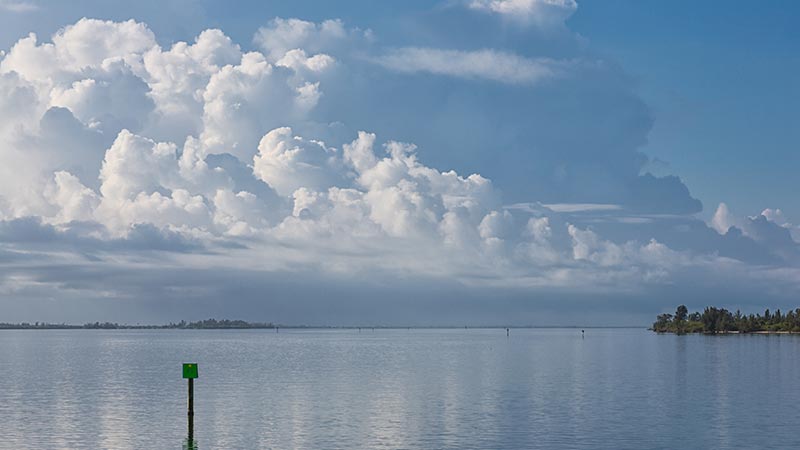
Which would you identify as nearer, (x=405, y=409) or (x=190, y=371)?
(x=190, y=371)

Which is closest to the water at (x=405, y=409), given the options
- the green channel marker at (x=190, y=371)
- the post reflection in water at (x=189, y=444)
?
the post reflection in water at (x=189, y=444)

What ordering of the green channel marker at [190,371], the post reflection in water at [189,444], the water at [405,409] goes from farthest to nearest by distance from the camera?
the green channel marker at [190,371]
the water at [405,409]
the post reflection in water at [189,444]

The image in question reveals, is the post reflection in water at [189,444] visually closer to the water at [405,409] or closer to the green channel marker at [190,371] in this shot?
the water at [405,409]

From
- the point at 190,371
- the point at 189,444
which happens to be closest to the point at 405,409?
the point at 190,371

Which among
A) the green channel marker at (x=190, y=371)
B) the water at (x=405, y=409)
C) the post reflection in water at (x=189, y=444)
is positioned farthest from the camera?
the green channel marker at (x=190, y=371)

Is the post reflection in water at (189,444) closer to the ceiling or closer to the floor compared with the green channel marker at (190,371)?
closer to the floor

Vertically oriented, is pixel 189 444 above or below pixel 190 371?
below

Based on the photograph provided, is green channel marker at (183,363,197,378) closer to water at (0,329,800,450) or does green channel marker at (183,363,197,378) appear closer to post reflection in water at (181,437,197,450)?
water at (0,329,800,450)

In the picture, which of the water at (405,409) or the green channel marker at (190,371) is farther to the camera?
the green channel marker at (190,371)

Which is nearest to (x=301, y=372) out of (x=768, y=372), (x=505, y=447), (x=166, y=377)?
(x=166, y=377)

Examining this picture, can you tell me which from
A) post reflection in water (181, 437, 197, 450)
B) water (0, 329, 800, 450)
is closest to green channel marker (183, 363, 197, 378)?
water (0, 329, 800, 450)

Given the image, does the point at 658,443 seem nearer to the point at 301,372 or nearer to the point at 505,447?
the point at 505,447

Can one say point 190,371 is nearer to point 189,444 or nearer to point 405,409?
point 189,444

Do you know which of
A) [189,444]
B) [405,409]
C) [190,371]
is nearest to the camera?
[189,444]
